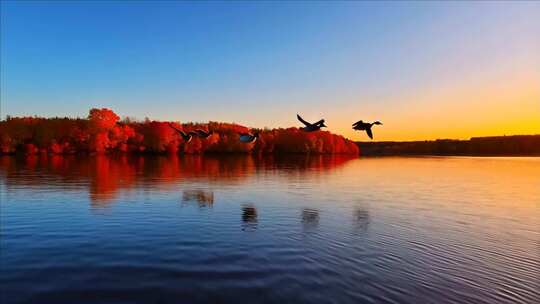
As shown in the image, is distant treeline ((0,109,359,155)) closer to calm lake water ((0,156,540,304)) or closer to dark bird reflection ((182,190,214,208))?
dark bird reflection ((182,190,214,208))

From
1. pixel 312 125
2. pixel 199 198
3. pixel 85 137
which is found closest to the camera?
pixel 312 125

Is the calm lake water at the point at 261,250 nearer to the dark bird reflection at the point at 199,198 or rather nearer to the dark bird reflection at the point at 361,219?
the dark bird reflection at the point at 361,219


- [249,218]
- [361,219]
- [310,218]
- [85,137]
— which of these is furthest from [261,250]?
[85,137]

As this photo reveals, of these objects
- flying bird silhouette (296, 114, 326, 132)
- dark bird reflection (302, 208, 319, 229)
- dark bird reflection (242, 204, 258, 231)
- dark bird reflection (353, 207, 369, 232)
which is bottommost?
dark bird reflection (353, 207, 369, 232)

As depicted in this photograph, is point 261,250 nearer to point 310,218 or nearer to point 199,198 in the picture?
point 310,218

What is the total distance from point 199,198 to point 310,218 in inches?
518

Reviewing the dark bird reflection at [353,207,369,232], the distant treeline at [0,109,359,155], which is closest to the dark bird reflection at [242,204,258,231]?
the dark bird reflection at [353,207,369,232]

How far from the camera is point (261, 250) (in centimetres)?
2012

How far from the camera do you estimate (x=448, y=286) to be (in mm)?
15922

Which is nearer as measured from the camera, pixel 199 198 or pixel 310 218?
pixel 310 218

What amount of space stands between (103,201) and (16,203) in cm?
651

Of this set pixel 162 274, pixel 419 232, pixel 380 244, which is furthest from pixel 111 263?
pixel 419 232

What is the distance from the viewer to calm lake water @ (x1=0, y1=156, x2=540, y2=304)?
48.3 feet

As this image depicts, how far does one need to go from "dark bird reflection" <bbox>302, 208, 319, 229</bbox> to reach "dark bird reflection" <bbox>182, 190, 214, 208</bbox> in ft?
26.0
